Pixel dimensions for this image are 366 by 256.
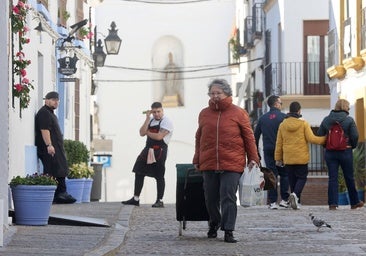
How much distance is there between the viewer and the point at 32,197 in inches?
617

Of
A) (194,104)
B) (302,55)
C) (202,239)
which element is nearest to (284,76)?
(302,55)

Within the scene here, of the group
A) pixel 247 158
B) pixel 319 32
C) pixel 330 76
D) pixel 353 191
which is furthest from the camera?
pixel 319 32

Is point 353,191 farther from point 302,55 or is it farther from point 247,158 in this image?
point 302,55

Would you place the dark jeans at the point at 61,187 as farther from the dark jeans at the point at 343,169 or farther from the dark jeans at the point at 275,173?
the dark jeans at the point at 343,169

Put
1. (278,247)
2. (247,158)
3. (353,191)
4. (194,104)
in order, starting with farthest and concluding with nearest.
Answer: (194,104) < (353,191) < (247,158) < (278,247)

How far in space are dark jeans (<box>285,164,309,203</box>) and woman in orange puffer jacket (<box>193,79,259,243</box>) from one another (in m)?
6.30

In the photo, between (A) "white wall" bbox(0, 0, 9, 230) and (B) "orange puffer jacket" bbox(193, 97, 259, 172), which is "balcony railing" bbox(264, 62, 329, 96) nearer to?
(B) "orange puffer jacket" bbox(193, 97, 259, 172)

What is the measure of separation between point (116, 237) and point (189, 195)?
1161 millimetres

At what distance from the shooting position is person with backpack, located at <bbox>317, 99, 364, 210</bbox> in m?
20.6

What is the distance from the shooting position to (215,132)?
1434cm

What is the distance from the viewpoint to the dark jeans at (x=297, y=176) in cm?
2075

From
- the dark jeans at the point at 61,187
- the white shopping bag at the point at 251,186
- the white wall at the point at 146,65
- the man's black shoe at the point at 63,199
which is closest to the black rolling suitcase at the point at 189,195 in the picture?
the white shopping bag at the point at 251,186

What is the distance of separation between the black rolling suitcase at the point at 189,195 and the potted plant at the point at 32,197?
1.76 metres

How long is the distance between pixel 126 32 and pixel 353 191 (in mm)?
36909
